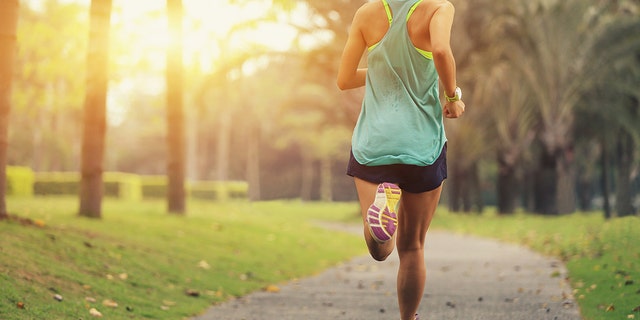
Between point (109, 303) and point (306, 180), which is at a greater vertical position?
point (109, 303)

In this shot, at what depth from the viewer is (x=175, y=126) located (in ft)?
55.0

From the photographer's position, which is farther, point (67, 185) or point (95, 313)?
point (67, 185)

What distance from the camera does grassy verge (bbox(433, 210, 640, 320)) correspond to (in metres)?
6.93

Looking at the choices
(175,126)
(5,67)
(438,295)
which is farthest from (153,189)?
(438,295)

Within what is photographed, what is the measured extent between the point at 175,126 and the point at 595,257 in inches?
341

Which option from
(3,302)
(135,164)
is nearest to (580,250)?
(3,302)

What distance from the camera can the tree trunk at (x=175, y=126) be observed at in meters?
16.6

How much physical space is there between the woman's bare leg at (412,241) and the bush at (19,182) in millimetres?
23500

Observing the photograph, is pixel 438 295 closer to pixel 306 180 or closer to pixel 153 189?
pixel 153 189

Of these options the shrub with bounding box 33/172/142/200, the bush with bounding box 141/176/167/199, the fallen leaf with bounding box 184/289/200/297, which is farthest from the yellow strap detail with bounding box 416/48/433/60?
the bush with bounding box 141/176/167/199

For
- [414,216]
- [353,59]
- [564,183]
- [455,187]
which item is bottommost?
[455,187]

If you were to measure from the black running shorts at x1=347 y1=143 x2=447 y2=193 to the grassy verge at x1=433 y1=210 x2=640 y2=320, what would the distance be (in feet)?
9.12

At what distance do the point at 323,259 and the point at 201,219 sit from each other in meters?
3.12

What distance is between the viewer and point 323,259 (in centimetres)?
1375
